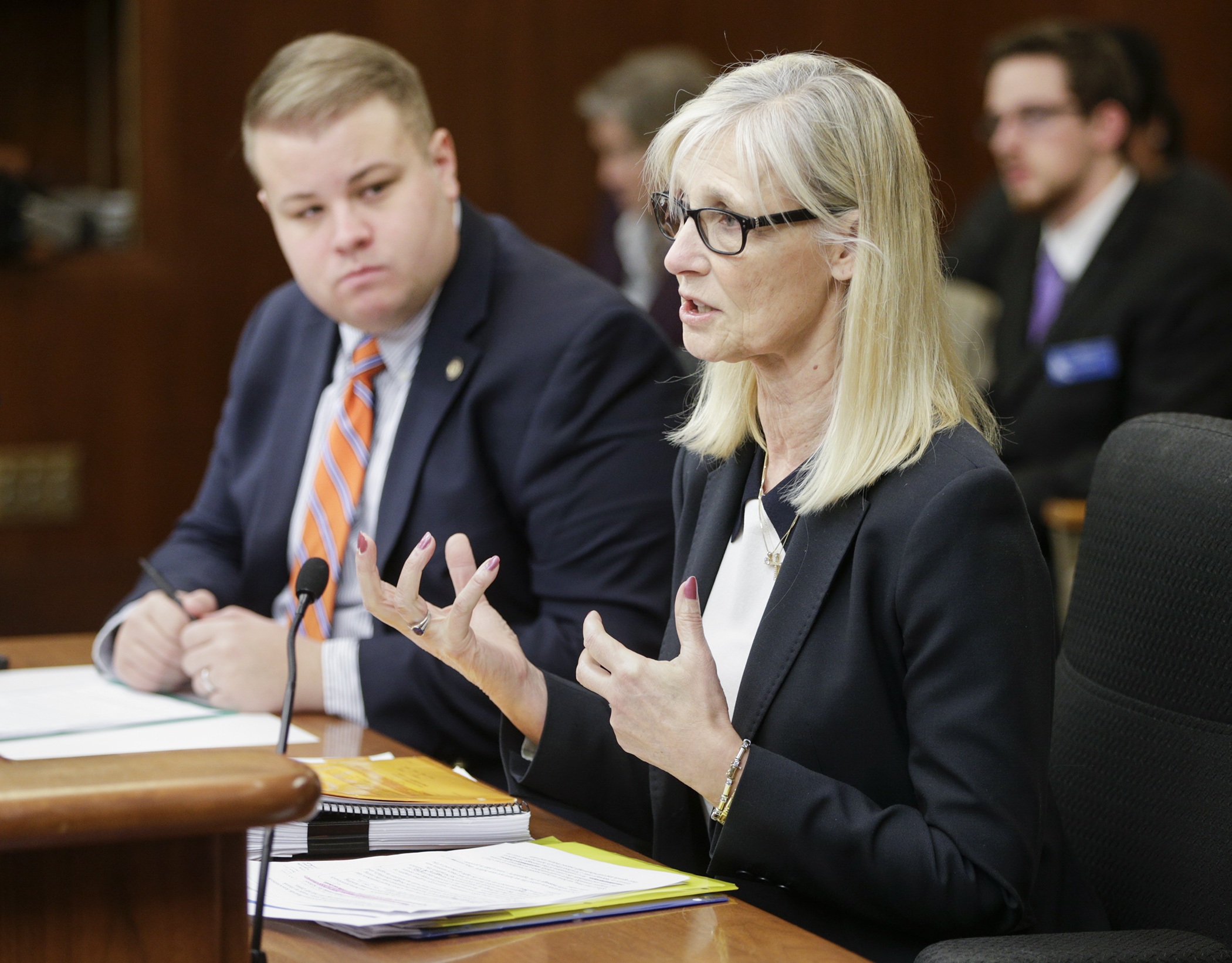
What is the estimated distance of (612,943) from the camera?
104 cm

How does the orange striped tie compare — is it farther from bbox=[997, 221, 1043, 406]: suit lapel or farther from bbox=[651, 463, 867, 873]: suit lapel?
bbox=[997, 221, 1043, 406]: suit lapel

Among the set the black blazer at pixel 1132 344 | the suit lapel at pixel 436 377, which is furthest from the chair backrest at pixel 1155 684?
the black blazer at pixel 1132 344

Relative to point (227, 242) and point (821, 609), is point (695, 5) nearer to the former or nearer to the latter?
point (227, 242)

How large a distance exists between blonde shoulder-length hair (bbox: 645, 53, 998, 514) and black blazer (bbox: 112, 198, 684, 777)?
578mm

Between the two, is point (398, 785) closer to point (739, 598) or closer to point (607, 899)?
point (607, 899)

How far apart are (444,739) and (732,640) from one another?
0.56 metres

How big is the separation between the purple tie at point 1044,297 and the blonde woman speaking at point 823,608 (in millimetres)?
2506

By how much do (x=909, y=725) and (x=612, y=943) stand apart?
0.34 metres

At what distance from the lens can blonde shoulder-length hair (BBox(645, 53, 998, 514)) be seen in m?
1.30

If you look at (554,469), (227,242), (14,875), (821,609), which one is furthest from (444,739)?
(227,242)

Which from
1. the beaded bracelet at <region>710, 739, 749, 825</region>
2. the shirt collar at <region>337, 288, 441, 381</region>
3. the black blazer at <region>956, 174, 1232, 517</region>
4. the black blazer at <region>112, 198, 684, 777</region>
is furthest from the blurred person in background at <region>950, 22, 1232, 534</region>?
the beaded bracelet at <region>710, 739, 749, 825</region>

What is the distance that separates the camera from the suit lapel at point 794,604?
1.29 m

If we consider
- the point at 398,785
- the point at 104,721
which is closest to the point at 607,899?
the point at 398,785

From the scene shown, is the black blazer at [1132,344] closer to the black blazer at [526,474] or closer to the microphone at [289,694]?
the black blazer at [526,474]
